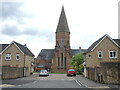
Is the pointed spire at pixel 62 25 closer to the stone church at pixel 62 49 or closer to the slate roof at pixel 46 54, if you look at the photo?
the stone church at pixel 62 49

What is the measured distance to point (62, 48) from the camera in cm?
7400

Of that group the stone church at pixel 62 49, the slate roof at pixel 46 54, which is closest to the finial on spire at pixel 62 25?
the stone church at pixel 62 49

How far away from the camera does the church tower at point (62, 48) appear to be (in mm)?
72425

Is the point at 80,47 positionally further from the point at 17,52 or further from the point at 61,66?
the point at 17,52

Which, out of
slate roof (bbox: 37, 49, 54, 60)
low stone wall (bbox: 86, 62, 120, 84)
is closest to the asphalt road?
low stone wall (bbox: 86, 62, 120, 84)

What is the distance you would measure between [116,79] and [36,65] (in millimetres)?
62694

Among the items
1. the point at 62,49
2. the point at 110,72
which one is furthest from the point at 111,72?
the point at 62,49

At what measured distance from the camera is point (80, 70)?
55.2 metres

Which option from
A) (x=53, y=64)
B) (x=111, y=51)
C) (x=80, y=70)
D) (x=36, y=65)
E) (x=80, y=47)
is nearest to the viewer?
(x=111, y=51)

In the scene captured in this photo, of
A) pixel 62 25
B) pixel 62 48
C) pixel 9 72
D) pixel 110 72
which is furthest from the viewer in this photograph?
pixel 62 25

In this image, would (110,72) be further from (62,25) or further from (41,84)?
(62,25)

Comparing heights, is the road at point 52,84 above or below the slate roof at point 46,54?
below

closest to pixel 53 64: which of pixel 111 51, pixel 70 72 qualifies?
pixel 70 72

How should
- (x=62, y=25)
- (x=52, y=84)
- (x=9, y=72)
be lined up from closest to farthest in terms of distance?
(x=52, y=84)
(x=9, y=72)
(x=62, y=25)
